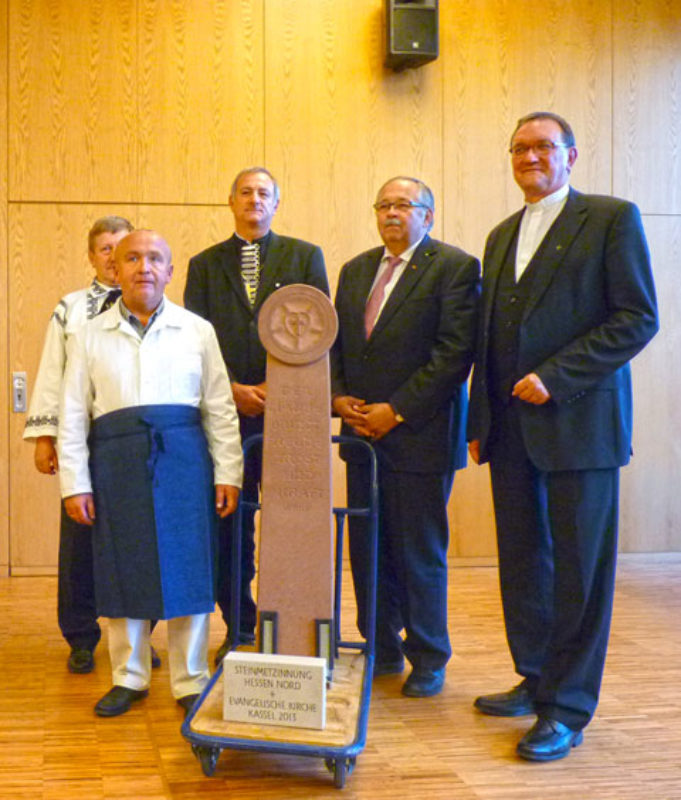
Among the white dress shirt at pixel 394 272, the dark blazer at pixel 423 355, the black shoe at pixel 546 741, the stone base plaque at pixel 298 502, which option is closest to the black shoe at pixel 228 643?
the stone base plaque at pixel 298 502

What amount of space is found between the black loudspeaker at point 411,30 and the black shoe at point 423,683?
3.28 meters

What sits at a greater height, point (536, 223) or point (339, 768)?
point (536, 223)

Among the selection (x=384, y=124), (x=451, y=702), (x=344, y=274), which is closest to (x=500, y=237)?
(x=344, y=274)

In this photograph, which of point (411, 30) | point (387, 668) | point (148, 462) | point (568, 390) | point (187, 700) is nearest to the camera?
point (568, 390)

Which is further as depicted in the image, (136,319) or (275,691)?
(136,319)

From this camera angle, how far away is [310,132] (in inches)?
213

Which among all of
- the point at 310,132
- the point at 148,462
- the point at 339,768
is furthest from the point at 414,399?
the point at 310,132

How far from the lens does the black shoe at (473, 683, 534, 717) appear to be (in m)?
3.10

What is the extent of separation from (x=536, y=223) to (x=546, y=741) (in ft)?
4.72

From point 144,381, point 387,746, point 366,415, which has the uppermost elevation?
point 144,381

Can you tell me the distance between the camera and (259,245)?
364cm

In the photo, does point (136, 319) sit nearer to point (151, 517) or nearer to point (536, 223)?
point (151, 517)

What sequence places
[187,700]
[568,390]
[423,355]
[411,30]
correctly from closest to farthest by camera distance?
[568,390]
[187,700]
[423,355]
[411,30]

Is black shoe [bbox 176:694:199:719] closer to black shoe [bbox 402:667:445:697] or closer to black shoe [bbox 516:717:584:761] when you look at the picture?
black shoe [bbox 402:667:445:697]
